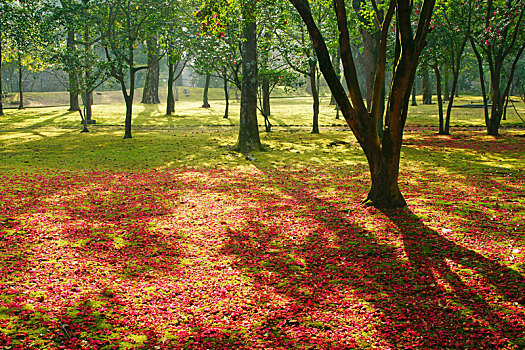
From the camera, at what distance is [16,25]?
23.7 m

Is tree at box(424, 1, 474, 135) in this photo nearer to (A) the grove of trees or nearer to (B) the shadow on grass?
(A) the grove of trees

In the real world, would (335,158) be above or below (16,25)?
below

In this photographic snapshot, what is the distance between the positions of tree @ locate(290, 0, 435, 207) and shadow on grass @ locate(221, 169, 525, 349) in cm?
77

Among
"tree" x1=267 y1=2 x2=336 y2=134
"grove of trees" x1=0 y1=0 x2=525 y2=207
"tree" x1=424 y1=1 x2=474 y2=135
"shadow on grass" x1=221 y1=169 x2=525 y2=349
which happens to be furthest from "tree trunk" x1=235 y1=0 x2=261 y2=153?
"shadow on grass" x1=221 y1=169 x2=525 y2=349

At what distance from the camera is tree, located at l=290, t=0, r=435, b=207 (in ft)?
19.4

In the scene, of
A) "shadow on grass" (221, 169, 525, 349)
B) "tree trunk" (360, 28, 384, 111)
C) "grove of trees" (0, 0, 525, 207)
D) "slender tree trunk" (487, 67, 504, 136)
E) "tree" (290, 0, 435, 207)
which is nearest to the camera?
"shadow on grass" (221, 169, 525, 349)

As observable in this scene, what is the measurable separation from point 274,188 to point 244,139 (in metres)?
5.50

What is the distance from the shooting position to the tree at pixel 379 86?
19.4 ft

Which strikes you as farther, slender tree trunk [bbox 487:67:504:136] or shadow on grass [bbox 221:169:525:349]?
slender tree trunk [bbox 487:67:504:136]

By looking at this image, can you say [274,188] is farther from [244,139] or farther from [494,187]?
[244,139]

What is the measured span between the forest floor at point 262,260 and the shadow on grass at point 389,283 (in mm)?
19

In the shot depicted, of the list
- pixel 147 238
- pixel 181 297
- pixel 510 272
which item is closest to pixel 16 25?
pixel 147 238

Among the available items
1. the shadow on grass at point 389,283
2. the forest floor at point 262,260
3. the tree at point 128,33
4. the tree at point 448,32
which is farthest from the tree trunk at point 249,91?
the shadow on grass at point 389,283

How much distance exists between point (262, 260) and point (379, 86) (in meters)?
3.60
